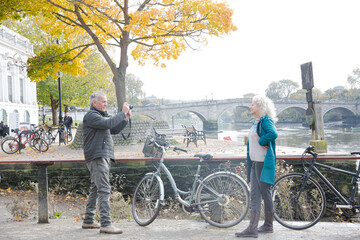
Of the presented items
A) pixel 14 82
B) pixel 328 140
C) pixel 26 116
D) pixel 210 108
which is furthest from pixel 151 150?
pixel 210 108

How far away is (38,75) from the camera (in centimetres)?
1297

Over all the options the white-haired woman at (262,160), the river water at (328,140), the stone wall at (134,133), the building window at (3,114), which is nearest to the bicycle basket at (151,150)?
the white-haired woman at (262,160)

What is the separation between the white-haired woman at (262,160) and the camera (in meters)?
3.49

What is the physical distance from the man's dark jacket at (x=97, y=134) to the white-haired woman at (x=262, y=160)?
1.44 metres

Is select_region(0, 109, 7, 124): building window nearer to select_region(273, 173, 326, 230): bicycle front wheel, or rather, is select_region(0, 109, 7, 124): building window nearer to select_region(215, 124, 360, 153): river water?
select_region(215, 124, 360, 153): river water

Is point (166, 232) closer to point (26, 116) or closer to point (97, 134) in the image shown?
point (97, 134)

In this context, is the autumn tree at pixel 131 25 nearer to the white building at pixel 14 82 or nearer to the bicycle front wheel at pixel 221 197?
the bicycle front wheel at pixel 221 197

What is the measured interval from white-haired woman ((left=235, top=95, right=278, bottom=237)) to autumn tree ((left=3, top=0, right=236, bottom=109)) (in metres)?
8.45

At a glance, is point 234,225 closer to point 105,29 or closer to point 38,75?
point 105,29

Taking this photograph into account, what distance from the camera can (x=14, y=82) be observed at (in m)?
31.9

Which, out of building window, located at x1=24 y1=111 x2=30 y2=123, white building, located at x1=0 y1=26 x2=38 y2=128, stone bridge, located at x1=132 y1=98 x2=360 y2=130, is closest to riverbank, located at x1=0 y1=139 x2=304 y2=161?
white building, located at x1=0 y1=26 x2=38 y2=128

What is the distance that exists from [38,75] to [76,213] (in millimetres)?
9085

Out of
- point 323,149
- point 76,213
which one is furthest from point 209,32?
point 76,213

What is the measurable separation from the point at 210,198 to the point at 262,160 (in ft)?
2.55
